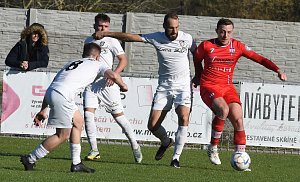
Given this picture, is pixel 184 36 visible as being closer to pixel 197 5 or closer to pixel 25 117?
pixel 25 117

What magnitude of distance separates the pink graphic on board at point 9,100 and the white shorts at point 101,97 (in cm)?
374

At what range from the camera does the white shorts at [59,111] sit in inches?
484

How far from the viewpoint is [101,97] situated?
14.9m

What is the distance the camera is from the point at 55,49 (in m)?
28.2

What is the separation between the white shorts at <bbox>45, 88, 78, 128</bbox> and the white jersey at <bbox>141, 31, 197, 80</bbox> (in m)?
2.25

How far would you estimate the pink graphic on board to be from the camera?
1834 cm

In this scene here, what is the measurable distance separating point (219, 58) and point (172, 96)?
0.87 m

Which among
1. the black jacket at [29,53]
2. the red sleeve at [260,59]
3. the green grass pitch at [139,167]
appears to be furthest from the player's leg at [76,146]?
the black jacket at [29,53]

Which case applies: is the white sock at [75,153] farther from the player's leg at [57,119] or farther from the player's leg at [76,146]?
the player's leg at [57,119]

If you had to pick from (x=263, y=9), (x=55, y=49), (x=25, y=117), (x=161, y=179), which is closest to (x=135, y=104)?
(x=25, y=117)

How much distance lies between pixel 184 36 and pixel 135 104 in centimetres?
422

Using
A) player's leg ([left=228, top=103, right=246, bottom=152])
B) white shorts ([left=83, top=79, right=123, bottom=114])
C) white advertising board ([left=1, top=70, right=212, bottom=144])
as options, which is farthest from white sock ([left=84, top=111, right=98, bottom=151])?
white advertising board ([left=1, top=70, right=212, bottom=144])

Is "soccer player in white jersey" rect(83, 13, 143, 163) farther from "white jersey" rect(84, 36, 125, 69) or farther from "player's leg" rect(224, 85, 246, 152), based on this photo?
"player's leg" rect(224, 85, 246, 152)

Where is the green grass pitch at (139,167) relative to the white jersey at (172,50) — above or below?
below
